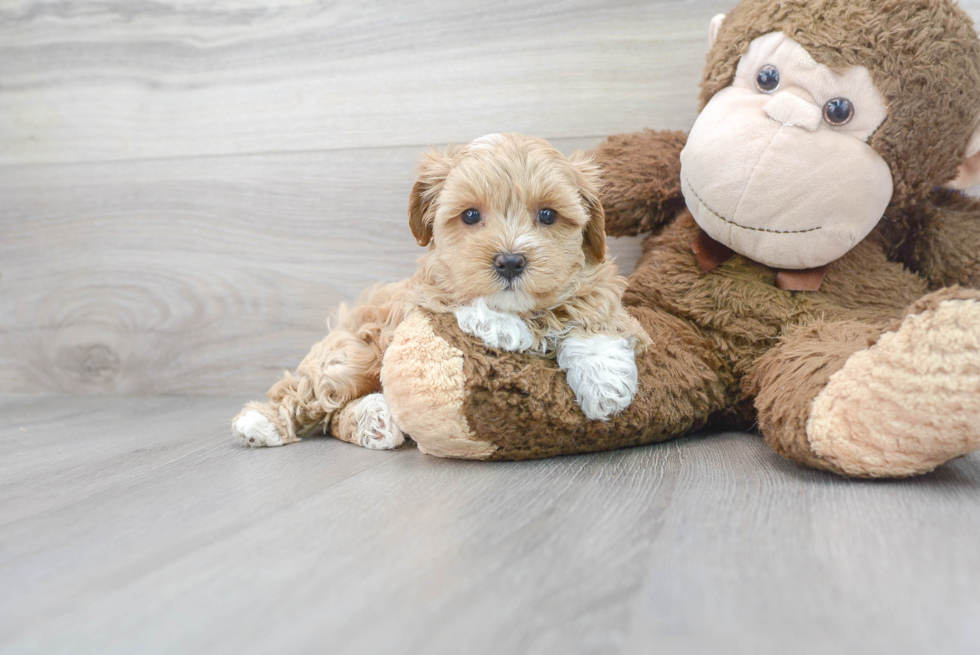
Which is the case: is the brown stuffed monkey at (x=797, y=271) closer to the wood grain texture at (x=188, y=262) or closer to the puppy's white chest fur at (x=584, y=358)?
the puppy's white chest fur at (x=584, y=358)

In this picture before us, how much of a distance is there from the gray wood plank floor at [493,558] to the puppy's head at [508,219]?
0.81 feet

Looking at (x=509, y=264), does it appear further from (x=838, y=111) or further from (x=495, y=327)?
(x=838, y=111)

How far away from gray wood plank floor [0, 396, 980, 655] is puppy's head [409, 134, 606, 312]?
25 centimetres

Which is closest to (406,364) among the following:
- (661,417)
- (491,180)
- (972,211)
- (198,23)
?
(491,180)

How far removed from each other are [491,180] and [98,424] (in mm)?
995

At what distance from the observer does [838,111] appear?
3.37ft

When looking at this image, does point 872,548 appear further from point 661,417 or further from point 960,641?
point 661,417

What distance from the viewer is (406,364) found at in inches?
37.5

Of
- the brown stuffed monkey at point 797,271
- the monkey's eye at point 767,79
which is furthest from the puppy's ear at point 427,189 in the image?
the monkey's eye at point 767,79

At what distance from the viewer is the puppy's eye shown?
0.97 m

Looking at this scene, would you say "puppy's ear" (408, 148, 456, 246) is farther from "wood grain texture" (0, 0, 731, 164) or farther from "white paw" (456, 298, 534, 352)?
"wood grain texture" (0, 0, 731, 164)

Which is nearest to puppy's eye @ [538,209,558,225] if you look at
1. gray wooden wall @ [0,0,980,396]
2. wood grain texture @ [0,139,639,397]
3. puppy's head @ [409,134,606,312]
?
puppy's head @ [409,134,606,312]

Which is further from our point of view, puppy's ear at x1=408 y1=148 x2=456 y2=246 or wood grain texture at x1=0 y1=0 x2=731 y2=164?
wood grain texture at x1=0 y1=0 x2=731 y2=164

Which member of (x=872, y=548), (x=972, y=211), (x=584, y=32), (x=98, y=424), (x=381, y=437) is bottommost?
(x=98, y=424)
